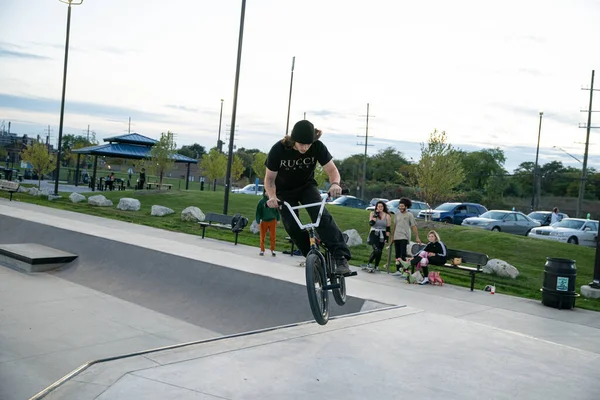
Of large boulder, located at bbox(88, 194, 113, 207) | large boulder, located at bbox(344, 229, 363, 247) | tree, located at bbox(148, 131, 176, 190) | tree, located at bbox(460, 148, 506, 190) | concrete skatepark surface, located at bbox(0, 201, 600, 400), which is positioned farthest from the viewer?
tree, located at bbox(460, 148, 506, 190)

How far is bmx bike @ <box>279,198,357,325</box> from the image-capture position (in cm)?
584

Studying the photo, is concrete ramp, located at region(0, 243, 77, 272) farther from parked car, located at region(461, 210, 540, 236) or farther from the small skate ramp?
parked car, located at region(461, 210, 540, 236)

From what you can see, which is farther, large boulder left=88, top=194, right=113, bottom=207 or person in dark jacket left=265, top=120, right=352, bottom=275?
large boulder left=88, top=194, right=113, bottom=207

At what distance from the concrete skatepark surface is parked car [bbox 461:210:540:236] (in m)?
15.5

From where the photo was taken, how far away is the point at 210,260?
1159 centimetres

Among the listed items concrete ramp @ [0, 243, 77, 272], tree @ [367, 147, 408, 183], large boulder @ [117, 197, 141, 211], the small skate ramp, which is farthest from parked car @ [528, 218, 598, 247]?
tree @ [367, 147, 408, 183]

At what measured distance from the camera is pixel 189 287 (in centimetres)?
1068

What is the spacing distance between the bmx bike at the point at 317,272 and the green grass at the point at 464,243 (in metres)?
7.00

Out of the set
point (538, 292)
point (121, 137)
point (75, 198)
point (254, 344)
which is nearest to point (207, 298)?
point (254, 344)

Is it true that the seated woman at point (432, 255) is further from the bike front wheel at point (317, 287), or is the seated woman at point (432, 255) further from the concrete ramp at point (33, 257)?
the concrete ramp at point (33, 257)

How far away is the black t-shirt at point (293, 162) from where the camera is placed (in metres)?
6.06

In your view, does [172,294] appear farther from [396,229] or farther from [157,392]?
[157,392]

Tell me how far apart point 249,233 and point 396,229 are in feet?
29.1

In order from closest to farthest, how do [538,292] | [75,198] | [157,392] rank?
1. [157,392]
2. [538,292]
3. [75,198]
